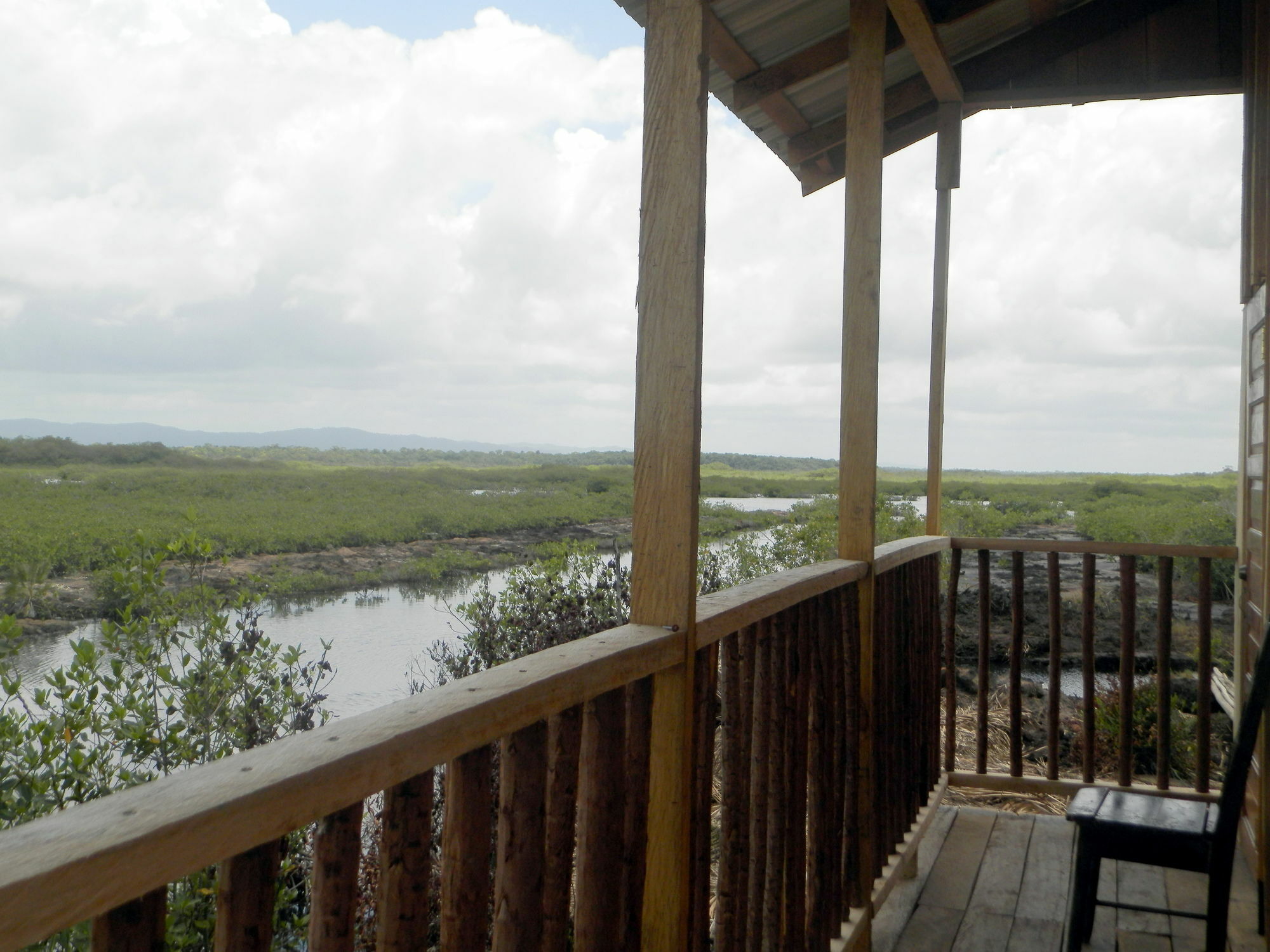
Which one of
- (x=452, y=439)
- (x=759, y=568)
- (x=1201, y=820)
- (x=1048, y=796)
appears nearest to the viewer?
(x=1201, y=820)

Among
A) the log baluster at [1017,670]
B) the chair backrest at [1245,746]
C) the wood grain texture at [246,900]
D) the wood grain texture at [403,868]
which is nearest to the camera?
the wood grain texture at [246,900]

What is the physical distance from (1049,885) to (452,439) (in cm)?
350

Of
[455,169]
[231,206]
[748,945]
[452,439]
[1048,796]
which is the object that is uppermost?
[455,169]

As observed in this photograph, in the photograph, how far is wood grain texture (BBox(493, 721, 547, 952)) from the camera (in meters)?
1.05

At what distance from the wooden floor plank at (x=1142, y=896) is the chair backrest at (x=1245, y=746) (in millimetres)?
709

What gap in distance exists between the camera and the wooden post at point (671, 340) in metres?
1.33

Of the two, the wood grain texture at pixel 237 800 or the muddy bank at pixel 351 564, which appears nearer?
the wood grain texture at pixel 237 800

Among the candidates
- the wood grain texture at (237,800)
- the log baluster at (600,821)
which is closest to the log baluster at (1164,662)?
the log baluster at (600,821)

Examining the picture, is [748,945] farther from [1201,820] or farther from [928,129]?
[928,129]

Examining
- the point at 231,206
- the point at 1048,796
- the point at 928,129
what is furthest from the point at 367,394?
the point at 1048,796

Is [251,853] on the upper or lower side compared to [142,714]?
upper

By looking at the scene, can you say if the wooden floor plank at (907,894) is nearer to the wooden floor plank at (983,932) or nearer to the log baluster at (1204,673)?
the wooden floor plank at (983,932)

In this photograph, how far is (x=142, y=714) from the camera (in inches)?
75.1

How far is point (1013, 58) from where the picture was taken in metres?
3.86
